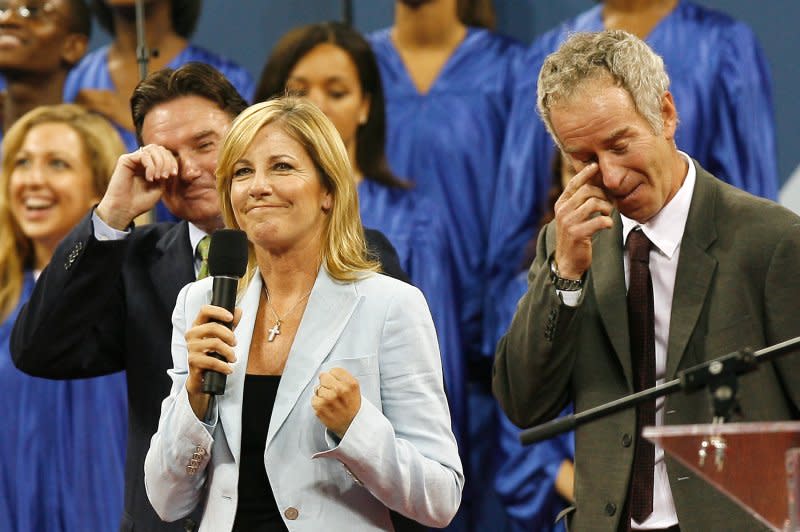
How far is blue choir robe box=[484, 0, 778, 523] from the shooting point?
4059 mm

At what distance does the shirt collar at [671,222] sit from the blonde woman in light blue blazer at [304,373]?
1.68 ft

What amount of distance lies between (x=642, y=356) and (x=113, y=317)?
1.35 meters

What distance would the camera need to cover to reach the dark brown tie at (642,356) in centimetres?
238

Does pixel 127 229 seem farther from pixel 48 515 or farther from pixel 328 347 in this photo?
pixel 48 515

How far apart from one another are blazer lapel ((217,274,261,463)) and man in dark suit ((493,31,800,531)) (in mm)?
557

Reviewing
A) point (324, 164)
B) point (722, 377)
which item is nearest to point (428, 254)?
point (324, 164)

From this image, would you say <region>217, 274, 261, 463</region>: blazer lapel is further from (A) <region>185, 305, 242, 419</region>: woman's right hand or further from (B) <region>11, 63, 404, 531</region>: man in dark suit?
(B) <region>11, 63, 404, 531</region>: man in dark suit

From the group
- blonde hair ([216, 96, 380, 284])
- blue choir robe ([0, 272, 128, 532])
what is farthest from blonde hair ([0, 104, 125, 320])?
blonde hair ([216, 96, 380, 284])

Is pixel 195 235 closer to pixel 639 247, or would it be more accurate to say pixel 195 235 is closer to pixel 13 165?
pixel 639 247

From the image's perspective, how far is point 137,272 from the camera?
3.02 m

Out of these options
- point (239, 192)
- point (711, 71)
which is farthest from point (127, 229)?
point (711, 71)

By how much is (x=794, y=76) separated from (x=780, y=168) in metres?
0.33

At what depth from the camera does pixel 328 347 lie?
2.35 meters

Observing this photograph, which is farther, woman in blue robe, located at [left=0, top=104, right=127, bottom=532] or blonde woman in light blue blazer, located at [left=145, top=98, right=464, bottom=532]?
woman in blue robe, located at [left=0, top=104, right=127, bottom=532]
